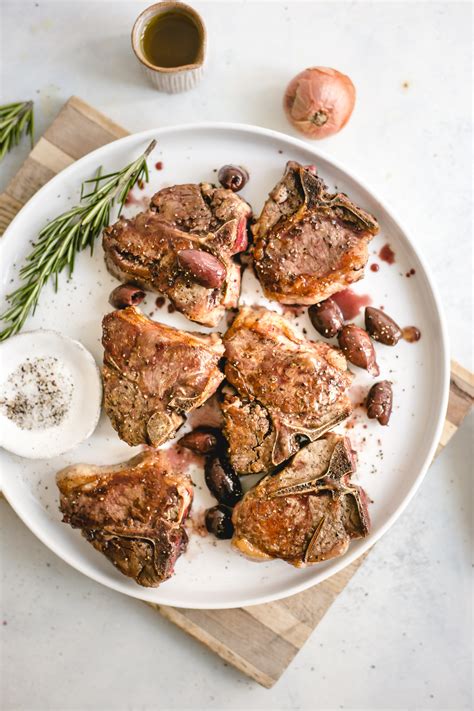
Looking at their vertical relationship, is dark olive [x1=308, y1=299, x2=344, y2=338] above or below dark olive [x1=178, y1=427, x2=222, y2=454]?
above

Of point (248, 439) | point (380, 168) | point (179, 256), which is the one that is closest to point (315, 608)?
point (248, 439)

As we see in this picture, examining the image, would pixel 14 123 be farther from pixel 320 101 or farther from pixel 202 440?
pixel 202 440

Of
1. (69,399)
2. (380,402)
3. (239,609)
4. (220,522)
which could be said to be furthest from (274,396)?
(239,609)

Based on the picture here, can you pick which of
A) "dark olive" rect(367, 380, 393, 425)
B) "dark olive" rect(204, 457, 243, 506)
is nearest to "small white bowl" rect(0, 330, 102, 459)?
"dark olive" rect(204, 457, 243, 506)

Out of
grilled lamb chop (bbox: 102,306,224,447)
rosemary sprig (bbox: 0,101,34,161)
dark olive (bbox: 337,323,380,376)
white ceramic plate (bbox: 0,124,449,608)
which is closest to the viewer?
grilled lamb chop (bbox: 102,306,224,447)

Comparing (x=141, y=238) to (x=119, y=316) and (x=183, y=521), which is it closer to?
(x=119, y=316)

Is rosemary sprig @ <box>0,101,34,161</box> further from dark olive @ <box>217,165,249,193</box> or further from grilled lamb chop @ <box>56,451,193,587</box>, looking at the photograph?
grilled lamb chop @ <box>56,451,193,587</box>
